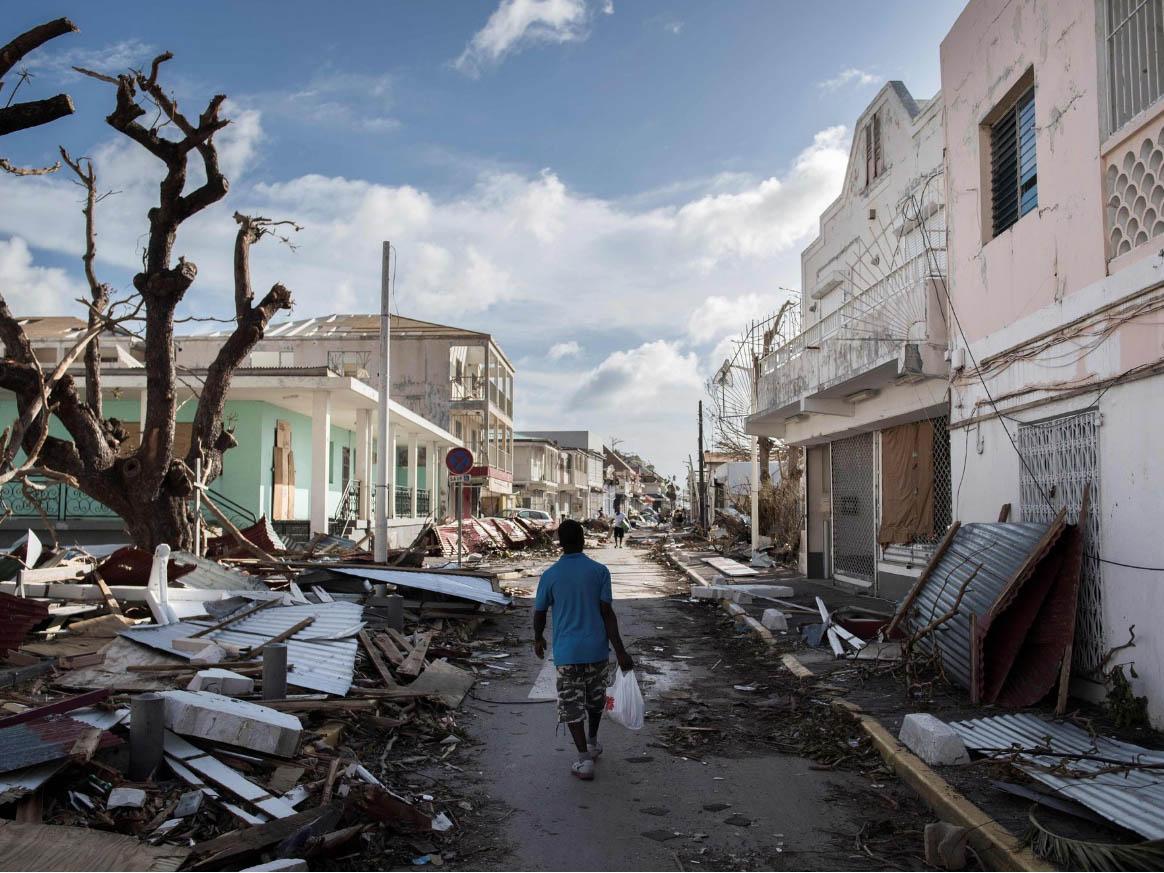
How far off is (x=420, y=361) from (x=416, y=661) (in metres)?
34.2

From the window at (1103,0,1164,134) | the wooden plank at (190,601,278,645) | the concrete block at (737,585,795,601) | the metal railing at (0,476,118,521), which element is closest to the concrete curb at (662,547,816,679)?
the concrete block at (737,585,795,601)

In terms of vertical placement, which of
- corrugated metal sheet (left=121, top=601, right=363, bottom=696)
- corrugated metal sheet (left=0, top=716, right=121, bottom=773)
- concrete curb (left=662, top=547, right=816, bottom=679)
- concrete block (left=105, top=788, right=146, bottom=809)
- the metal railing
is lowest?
concrete curb (left=662, top=547, right=816, bottom=679)

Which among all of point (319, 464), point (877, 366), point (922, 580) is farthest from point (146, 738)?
point (319, 464)

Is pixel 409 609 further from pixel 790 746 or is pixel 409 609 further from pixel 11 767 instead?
pixel 11 767

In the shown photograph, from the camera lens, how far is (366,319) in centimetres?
4506

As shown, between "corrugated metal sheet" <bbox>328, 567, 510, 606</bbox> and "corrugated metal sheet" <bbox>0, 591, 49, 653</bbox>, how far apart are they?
5341mm

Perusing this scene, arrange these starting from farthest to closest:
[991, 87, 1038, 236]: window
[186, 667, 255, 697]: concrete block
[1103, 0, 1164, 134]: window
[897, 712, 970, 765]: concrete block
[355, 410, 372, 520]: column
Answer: [355, 410, 372, 520]: column → [991, 87, 1038, 236]: window → [1103, 0, 1164, 134]: window → [186, 667, 255, 697]: concrete block → [897, 712, 970, 765]: concrete block

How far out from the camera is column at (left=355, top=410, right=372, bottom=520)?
2456 centimetres

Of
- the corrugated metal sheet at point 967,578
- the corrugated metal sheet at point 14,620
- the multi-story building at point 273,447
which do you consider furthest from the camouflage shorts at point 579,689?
the multi-story building at point 273,447

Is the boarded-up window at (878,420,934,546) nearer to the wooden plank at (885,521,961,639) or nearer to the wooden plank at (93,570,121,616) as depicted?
the wooden plank at (885,521,961,639)

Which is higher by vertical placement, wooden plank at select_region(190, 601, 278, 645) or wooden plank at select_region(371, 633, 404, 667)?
wooden plank at select_region(190, 601, 278, 645)

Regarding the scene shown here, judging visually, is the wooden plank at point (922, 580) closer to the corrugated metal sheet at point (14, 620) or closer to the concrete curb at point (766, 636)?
the concrete curb at point (766, 636)

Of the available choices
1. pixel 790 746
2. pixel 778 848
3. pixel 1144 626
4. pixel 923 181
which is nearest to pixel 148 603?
pixel 790 746

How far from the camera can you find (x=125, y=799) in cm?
436
